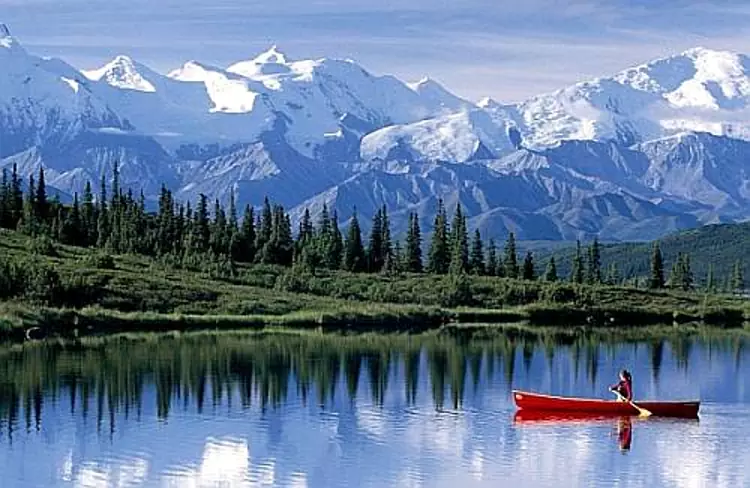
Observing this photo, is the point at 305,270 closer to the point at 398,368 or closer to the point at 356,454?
the point at 398,368

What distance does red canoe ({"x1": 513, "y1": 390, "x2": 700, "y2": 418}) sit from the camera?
Result: 61906mm

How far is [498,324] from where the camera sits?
13450 cm

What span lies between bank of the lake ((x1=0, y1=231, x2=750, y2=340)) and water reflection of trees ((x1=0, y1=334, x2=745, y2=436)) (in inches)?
474

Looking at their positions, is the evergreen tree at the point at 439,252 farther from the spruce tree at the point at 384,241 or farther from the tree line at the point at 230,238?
the spruce tree at the point at 384,241

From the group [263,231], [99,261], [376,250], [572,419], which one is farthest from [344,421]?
[376,250]

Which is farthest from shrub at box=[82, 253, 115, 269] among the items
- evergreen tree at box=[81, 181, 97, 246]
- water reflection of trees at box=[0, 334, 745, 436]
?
water reflection of trees at box=[0, 334, 745, 436]

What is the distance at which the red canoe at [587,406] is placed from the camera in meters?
61.9

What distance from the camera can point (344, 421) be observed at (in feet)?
196

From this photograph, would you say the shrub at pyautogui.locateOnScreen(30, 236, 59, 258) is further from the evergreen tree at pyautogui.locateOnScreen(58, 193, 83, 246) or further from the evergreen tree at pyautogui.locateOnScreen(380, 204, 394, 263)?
the evergreen tree at pyautogui.locateOnScreen(380, 204, 394, 263)

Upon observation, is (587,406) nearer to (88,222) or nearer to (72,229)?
(72,229)

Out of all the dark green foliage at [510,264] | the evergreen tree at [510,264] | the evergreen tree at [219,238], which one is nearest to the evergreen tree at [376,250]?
the dark green foliage at [510,264]

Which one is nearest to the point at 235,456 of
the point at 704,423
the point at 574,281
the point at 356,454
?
the point at 356,454

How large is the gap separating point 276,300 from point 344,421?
246 ft

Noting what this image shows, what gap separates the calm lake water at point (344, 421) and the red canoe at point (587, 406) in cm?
120
